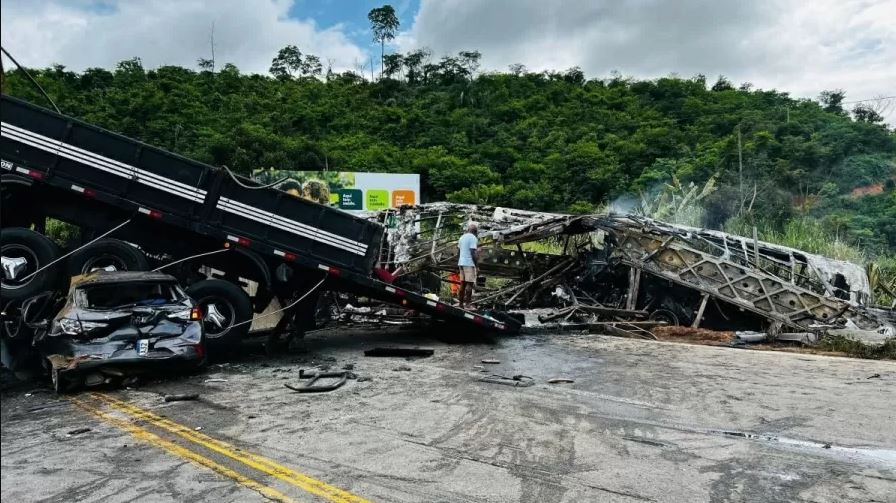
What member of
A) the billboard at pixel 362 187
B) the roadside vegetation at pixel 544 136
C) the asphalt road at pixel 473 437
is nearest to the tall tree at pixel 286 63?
the roadside vegetation at pixel 544 136

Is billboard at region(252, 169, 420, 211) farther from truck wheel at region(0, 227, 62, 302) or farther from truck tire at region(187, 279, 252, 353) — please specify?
truck wheel at region(0, 227, 62, 302)

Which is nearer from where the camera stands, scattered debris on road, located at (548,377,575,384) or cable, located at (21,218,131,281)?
scattered debris on road, located at (548,377,575,384)

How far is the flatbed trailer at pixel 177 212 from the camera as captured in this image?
382 inches

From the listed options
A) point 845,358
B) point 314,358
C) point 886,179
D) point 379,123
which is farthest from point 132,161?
point 379,123

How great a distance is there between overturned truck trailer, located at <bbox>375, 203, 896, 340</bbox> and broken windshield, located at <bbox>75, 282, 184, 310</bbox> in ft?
21.3

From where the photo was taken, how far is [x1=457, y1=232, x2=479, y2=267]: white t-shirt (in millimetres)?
13359

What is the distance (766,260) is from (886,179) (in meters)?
27.1

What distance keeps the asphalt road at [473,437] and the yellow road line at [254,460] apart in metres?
0.02

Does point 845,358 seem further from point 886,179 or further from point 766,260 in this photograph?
point 886,179

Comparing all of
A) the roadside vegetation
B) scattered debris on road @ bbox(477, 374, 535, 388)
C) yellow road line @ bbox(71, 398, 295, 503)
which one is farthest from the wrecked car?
the roadside vegetation

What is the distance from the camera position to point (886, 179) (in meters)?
35.1

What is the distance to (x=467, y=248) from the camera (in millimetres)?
13430

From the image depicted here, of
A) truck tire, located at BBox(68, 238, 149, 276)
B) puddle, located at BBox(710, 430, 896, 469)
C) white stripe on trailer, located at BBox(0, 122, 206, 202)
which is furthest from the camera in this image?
truck tire, located at BBox(68, 238, 149, 276)

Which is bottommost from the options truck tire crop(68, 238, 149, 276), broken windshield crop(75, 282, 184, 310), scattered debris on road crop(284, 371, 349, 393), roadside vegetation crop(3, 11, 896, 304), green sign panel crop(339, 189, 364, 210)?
scattered debris on road crop(284, 371, 349, 393)
